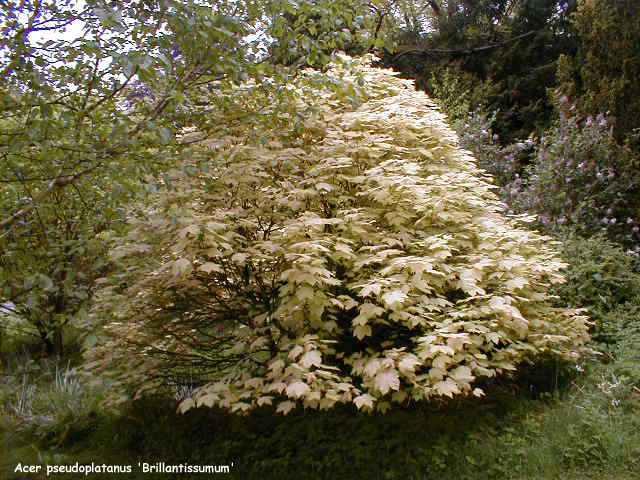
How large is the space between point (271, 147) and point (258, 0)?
1.11 meters

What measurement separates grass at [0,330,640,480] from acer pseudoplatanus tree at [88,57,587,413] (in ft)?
1.13

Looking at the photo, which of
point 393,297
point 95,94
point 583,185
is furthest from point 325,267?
point 583,185

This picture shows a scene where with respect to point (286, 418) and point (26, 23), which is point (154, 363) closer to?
point (286, 418)

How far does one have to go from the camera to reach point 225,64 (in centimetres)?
343

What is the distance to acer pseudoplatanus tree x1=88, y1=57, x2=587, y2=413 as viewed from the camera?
3164mm

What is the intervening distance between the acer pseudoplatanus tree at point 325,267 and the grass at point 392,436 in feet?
1.13

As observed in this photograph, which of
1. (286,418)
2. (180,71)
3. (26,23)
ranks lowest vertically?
(286,418)

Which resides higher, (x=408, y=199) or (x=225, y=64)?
(x=225, y=64)

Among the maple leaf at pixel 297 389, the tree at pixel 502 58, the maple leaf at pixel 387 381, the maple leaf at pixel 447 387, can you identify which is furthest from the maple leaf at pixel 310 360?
the tree at pixel 502 58

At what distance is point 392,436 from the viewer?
3.81 m

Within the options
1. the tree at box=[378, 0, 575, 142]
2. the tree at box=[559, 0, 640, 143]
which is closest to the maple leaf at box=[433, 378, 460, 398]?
the tree at box=[559, 0, 640, 143]

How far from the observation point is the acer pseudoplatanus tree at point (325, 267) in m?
3.16

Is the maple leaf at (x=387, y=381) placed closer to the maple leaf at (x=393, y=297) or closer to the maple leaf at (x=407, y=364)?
the maple leaf at (x=407, y=364)

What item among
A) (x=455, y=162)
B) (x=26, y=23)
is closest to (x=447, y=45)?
(x=455, y=162)
